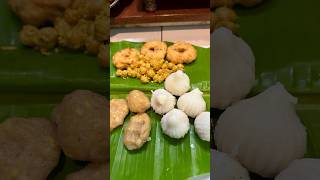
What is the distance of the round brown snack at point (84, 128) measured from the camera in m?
0.81

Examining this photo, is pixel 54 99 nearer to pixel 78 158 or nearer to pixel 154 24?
pixel 78 158

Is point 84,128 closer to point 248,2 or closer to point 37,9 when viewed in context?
point 37,9

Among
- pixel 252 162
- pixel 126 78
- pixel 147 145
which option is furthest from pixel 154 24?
pixel 252 162

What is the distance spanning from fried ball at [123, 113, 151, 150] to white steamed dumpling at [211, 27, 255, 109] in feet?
0.55

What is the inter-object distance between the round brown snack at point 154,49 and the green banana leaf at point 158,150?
0.8 inches

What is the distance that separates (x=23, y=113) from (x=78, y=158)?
0.58 feet

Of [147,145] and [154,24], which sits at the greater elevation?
[154,24]

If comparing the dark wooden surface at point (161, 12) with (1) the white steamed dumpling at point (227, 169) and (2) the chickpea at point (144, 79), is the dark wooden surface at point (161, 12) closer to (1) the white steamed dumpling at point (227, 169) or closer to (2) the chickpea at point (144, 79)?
(2) the chickpea at point (144, 79)

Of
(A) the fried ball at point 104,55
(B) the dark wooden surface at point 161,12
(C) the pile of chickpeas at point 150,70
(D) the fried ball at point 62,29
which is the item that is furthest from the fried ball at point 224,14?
(D) the fried ball at point 62,29

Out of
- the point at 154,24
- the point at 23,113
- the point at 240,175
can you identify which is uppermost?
the point at 154,24

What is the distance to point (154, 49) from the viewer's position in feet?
3.12

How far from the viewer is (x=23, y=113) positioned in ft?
2.94

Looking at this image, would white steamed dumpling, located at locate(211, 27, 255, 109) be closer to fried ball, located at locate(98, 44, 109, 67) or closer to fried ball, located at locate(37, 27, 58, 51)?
fried ball, located at locate(98, 44, 109, 67)

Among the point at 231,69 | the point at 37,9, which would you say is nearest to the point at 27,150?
the point at 37,9
